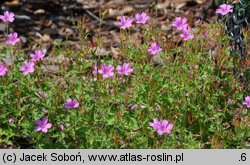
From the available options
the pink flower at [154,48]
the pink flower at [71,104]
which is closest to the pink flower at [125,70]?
the pink flower at [154,48]

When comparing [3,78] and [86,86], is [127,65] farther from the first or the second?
[3,78]

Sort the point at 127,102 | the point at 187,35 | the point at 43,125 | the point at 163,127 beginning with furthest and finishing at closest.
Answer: the point at 187,35
the point at 127,102
the point at 43,125
the point at 163,127

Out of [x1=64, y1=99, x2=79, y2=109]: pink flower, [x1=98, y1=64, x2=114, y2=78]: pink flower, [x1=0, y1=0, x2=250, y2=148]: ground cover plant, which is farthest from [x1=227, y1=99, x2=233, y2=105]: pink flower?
[x1=64, y1=99, x2=79, y2=109]: pink flower

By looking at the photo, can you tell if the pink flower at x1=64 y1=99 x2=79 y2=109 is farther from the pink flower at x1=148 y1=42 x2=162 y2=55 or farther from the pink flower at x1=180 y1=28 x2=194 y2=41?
the pink flower at x1=180 y1=28 x2=194 y2=41

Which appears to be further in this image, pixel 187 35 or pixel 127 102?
pixel 187 35

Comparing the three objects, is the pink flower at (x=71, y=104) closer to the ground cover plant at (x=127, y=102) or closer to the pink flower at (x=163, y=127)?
the ground cover plant at (x=127, y=102)

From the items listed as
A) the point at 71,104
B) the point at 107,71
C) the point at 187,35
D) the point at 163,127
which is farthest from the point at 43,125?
the point at 187,35

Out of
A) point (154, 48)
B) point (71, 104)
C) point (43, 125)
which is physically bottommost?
point (43, 125)

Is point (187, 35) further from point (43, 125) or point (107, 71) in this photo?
point (43, 125)
